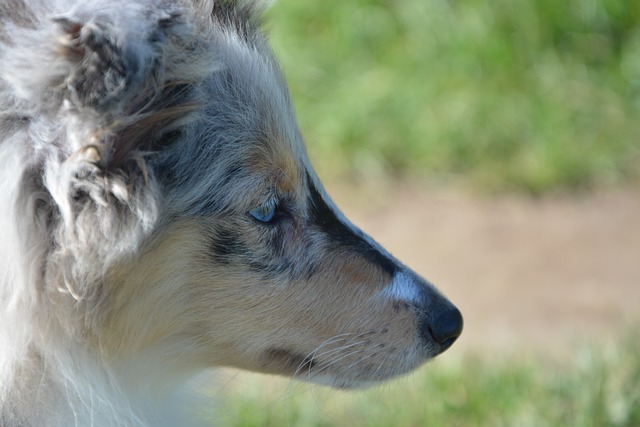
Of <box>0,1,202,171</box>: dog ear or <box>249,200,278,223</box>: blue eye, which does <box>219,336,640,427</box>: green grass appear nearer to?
<box>249,200,278,223</box>: blue eye

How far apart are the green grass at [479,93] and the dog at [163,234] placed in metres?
3.48

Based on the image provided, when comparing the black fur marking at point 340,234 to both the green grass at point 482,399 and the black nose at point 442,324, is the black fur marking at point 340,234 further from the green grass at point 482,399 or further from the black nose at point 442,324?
the green grass at point 482,399

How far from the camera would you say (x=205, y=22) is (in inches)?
115

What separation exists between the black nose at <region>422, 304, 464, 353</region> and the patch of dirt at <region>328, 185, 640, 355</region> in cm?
182

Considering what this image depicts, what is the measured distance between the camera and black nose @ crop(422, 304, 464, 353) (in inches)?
121

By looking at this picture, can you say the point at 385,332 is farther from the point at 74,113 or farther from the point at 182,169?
the point at 74,113

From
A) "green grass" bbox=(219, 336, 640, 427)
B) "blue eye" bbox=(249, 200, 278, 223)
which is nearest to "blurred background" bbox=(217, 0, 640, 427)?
"green grass" bbox=(219, 336, 640, 427)

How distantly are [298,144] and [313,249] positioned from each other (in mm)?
351

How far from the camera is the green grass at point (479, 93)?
6.54m

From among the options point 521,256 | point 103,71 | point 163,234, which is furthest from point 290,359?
point 521,256

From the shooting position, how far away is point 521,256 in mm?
5859

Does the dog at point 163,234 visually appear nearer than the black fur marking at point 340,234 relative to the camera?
Yes

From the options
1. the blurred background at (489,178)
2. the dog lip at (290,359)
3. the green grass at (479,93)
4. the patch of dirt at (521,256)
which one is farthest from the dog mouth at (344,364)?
the green grass at (479,93)

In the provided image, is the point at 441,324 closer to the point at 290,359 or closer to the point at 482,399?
the point at 290,359
